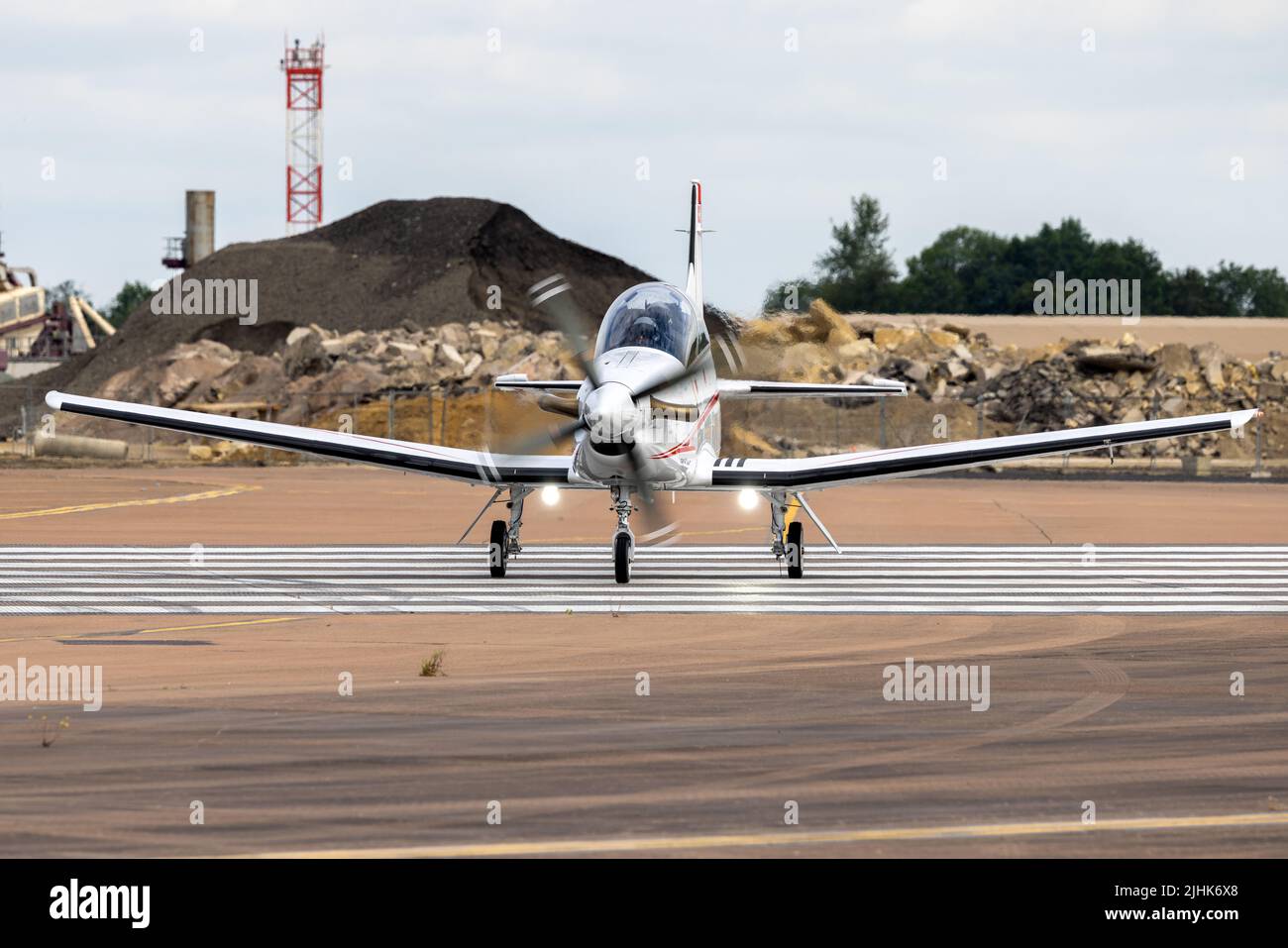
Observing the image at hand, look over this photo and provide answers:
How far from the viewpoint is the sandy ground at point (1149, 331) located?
9988 centimetres

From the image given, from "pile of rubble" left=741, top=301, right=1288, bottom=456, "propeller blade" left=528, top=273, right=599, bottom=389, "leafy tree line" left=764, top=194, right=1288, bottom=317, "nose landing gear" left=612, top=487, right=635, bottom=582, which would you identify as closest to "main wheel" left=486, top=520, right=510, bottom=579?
"nose landing gear" left=612, top=487, right=635, bottom=582

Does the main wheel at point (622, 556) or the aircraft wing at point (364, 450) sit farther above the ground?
the aircraft wing at point (364, 450)

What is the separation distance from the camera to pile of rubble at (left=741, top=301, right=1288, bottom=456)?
207ft

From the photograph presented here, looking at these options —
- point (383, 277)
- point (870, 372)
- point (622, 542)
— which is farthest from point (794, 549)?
point (383, 277)

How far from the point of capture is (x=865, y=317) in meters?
89.4

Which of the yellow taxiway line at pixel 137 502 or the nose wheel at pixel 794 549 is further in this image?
the yellow taxiway line at pixel 137 502

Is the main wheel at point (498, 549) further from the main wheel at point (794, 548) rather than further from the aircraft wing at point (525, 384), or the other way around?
the main wheel at point (794, 548)

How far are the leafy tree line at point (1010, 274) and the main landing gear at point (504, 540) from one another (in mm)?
105949

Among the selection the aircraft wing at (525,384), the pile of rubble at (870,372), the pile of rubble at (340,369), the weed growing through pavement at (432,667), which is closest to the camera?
the weed growing through pavement at (432,667)

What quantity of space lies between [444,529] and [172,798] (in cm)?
2131

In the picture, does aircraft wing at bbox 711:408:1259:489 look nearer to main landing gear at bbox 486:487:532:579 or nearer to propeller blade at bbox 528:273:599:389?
propeller blade at bbox 528:273:599:389

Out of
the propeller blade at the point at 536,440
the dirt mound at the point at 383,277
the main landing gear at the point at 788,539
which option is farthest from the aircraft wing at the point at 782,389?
the dirt mound at the point at 383,277

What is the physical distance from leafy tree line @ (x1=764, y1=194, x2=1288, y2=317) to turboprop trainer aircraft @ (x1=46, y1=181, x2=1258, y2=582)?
346 ft
